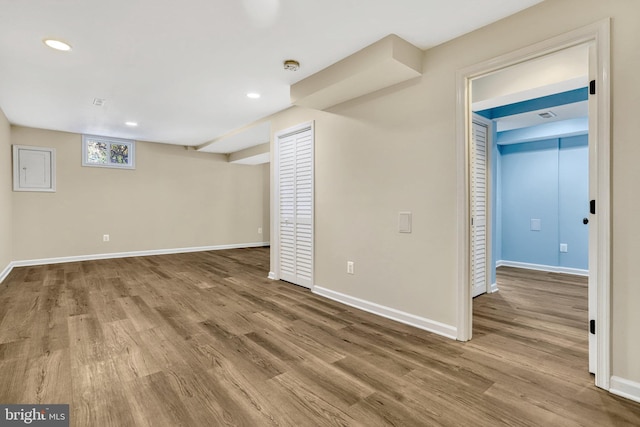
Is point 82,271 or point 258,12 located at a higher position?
point 258,12

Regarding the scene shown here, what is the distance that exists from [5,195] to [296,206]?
4524 millimetres

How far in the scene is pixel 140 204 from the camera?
6637mm

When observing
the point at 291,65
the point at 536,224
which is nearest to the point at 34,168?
the point at 291,65

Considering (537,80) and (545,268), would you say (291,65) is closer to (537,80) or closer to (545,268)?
(537,80)

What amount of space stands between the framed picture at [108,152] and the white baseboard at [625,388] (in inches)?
300

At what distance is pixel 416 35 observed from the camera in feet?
7.95

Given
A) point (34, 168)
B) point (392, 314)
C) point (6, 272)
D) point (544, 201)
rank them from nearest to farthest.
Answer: point (392, 314) → point (6, 272) → point (544, 201) → point (34, 168)

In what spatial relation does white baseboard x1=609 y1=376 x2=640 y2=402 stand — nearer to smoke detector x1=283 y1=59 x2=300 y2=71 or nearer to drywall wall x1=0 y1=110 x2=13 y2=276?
smoke detector x1=283 y1=59 x2=300 y2=71

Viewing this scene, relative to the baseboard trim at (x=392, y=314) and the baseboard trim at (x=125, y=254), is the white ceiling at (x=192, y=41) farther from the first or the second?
the baseboard trim at (x=125, y=254)

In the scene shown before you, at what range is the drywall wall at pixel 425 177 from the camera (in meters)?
1.71

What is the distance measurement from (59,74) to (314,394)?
3861 mm

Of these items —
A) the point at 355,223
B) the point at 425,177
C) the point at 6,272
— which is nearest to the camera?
the point at 425,177

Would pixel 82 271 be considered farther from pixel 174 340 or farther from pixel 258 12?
pixel 258 12

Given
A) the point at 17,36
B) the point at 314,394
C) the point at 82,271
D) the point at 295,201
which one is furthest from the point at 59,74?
the point at 314,394
